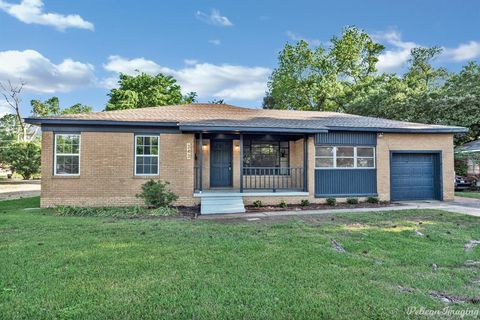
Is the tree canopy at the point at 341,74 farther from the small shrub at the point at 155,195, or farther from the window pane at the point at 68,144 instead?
the window pane at the point at 68,144

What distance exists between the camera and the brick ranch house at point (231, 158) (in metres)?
11.2

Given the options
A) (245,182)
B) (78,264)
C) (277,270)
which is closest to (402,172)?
(245,182)

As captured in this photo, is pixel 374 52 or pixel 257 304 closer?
pixel 257 304

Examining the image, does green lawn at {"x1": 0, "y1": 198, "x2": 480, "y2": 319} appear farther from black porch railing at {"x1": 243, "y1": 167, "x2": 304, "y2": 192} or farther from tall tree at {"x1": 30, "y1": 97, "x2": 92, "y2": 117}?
tall tree at {"x1": 30, "y1": 97, "x2": 92, "y2": 117}

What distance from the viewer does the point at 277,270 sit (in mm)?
4277

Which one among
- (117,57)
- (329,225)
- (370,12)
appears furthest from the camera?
(117,57)

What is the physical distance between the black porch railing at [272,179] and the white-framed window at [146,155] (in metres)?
4.11

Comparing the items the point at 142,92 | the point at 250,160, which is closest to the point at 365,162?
the point at 250,160

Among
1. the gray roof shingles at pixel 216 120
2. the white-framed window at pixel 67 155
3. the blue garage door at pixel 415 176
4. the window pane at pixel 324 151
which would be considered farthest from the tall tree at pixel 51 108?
the blue garage door at pixel 415 176

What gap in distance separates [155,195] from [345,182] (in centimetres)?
796

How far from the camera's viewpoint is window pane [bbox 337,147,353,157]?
1284 cm

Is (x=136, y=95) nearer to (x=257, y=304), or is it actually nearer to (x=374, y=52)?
(x=374, y=52)

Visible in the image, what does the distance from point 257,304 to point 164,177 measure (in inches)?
355

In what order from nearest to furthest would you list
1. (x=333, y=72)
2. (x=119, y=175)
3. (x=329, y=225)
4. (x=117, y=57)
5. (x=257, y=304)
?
(x=257, y=304), (x=329, y=225), (x=119, y=175), (x=117, y=57), (x=333, y=72)
